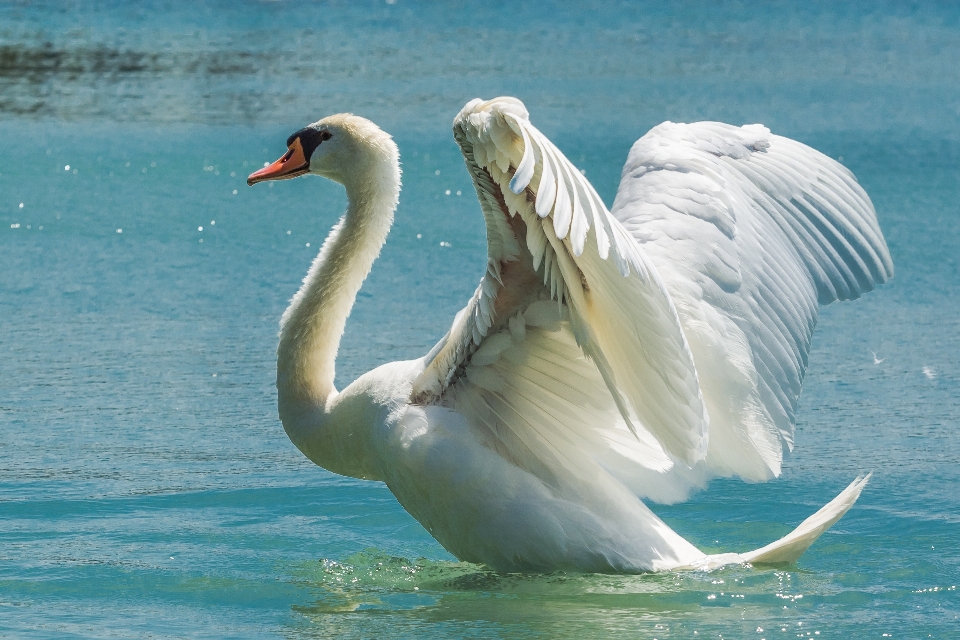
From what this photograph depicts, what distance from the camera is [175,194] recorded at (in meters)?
11.6

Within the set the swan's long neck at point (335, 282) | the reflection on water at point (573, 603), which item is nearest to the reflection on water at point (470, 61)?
the swan's long neck at point (335, 282)

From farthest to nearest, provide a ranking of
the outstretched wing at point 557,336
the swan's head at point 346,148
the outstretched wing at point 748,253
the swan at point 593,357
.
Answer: the swan's head at point 346,148
the outstretched wing at point 748,253
the swan at point 593,357
the outstretched wing at point 557,336

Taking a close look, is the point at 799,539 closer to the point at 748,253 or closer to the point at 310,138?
the point at 748,253

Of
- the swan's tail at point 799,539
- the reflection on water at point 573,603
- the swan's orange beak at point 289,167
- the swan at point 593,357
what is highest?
the swan's orange beak at point 289,167

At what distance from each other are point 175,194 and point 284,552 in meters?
6.65

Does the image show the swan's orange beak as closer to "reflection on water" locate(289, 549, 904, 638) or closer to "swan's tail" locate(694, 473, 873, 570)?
"reflection on water" locate(289, 549, 904, 638)

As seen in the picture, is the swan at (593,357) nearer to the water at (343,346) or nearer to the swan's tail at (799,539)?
the swan's tail at (799,539)

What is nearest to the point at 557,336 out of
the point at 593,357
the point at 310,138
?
the point at 593,357

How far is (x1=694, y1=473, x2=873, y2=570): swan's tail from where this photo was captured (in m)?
4.69

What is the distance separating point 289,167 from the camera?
5.82 meters

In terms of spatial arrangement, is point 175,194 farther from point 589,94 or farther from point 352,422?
point 352,422

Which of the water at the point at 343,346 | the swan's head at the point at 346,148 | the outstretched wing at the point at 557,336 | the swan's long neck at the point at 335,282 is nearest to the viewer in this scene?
the outstretched wing at the point at 557,336

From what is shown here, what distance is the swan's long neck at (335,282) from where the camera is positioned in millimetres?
5355

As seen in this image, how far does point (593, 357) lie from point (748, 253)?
1.14 meters
